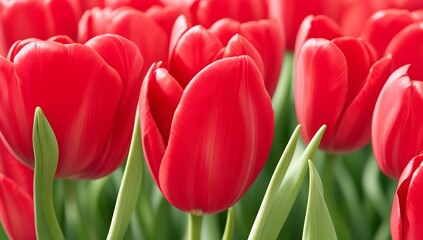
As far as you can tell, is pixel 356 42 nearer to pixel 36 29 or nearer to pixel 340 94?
pixel 340 94

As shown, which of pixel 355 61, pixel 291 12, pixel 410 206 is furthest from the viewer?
pixel 291 12

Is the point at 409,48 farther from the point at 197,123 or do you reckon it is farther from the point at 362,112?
the point at 197,123

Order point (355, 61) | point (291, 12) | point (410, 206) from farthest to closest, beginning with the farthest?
point (291, 12) < point (355, 61) < point (410, 206)

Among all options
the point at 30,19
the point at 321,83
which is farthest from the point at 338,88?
the point at 30,19

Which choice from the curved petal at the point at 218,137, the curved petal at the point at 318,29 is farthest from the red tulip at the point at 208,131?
the curved petal at the point at 318,29

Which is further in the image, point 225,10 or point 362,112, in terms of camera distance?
point 225,10

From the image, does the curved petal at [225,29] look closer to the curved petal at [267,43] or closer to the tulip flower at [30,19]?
the curved petal at [267,43]

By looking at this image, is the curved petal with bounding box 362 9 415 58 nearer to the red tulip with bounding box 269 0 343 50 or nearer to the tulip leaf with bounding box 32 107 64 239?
the red tulip with bounding box 269 0 343 50

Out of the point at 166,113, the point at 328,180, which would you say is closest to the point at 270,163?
the point at 328,180
